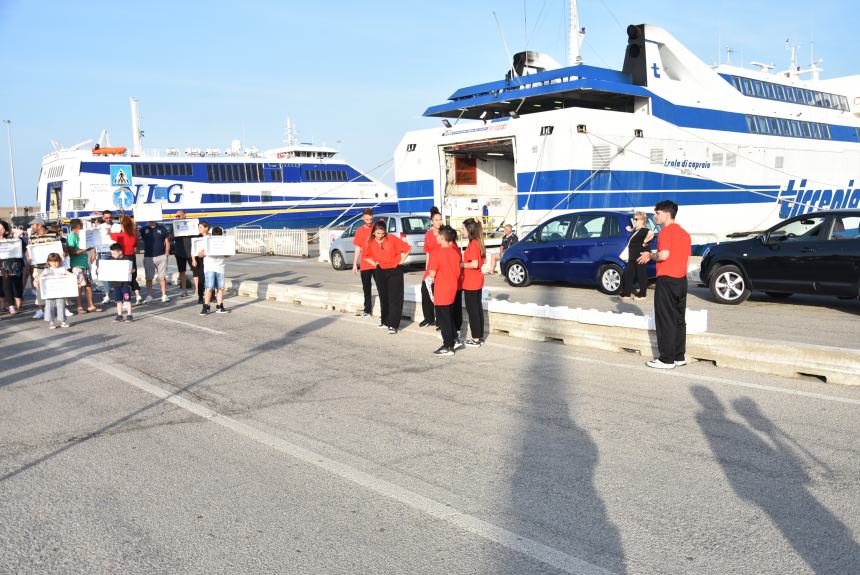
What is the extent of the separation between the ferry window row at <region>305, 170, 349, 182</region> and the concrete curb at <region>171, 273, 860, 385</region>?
3461 centimetres

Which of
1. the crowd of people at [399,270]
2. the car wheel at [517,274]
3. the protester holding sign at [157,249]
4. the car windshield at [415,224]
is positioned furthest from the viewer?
the car windshield at [415,224]

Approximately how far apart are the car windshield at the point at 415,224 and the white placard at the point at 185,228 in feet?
18.4

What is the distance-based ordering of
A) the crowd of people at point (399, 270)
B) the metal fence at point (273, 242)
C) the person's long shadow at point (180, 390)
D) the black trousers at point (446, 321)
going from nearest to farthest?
the person's long shadow at point (180, 390), the crowd of people at point (399, 270), the black trousers at point (446, 321), the metal fence at point (273, 242)

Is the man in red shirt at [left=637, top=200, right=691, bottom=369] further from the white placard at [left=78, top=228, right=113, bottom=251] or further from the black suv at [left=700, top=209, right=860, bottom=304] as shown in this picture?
the white placard at [left=78, top=228, right=113, bottom=251]

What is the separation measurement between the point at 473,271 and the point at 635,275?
A: 5352 mm

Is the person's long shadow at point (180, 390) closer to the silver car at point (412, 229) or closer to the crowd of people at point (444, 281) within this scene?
the crowd of people at point (444, 281)

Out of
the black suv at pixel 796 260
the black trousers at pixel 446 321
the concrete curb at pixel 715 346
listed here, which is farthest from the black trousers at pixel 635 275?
the black trousers at pixel 446 321

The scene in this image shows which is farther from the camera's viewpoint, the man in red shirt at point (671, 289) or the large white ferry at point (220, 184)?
the large white ferry at point (220, 184)

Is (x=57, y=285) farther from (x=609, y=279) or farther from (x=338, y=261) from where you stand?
(x=338, y=261)

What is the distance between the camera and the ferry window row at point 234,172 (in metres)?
40.3

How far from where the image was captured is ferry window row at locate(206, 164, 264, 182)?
40312 millimetres

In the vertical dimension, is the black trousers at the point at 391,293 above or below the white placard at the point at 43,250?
Result: below

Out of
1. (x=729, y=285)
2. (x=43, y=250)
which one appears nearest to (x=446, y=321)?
(x=729, y=285)

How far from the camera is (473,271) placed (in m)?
9.53
